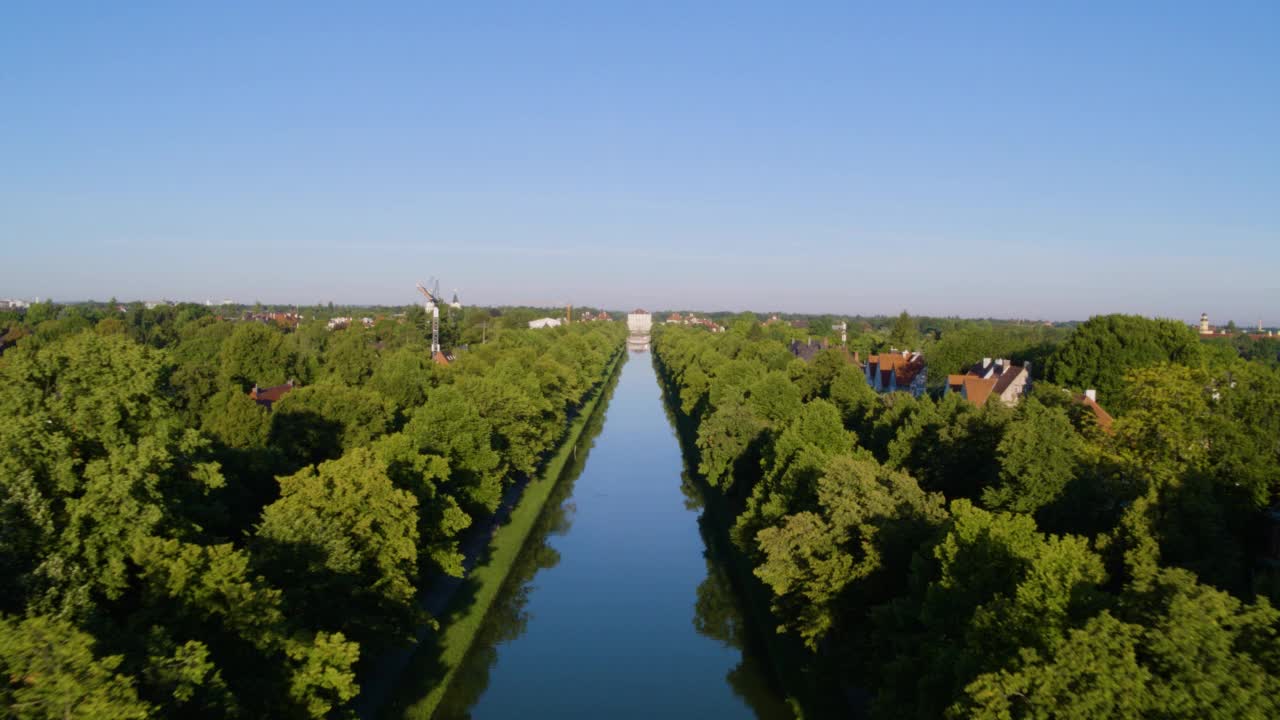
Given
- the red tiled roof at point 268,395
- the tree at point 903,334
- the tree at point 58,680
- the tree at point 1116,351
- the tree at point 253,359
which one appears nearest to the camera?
the tree at point 58,680

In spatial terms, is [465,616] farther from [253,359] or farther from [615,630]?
[253,359]

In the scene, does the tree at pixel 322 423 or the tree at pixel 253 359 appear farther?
the tree at pixel 253 359

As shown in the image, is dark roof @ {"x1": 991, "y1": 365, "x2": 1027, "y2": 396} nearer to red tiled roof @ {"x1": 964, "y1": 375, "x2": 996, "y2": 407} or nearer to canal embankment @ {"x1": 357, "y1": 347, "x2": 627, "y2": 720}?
red tiled roof @ {"x1": 964, "y1": 375, "x2": 996, "y2": 407}

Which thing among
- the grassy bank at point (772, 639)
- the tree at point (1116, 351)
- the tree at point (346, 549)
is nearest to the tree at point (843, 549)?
the grassy bank at point (772, 639)

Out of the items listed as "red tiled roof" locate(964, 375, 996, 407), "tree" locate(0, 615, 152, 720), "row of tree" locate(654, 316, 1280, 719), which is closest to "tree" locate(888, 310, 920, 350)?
"red tiled roof" locate(964, 375, 996, 407)

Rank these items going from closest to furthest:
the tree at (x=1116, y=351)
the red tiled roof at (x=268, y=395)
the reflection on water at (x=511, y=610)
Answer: the reflection on water at (x=511, y=610), the red tiled roof at (x=268, y=395), the tree at (x=1116, y=351)

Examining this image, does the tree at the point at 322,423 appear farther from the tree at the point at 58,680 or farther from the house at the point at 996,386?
the house at the point at 996,386

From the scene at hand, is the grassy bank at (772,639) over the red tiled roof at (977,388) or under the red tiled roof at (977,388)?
under
